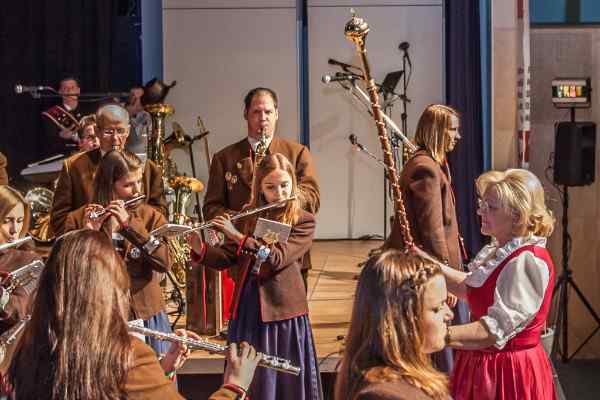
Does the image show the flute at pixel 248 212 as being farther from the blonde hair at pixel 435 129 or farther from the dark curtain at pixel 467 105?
the dark curtain at pixel 467 105

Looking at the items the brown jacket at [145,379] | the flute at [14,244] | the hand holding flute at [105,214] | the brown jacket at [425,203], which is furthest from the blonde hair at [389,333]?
the brown jacket at [425,203]

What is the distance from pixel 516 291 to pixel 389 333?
1068 mm

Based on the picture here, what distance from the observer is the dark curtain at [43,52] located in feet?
31.2

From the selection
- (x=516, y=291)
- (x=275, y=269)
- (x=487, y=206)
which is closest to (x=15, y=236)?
(x=275, y=269)

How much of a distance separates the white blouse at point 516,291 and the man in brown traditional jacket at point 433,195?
137 centimetres

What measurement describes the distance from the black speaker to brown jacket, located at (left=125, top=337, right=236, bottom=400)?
167 inches

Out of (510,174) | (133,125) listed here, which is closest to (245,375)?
(510,174)

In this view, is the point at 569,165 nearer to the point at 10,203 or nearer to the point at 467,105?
the point at 467,105

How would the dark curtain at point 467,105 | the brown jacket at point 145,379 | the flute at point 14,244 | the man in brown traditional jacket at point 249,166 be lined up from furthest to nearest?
1. the dark curtain at point 467,105
2. the man in brown traditional jacket at point 249,166
3. the flute at point 14,244
4. the brown jacket at point 145,379

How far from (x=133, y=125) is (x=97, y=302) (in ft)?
17.2

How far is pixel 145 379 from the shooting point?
2352 mm

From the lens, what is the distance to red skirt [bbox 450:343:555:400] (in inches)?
128

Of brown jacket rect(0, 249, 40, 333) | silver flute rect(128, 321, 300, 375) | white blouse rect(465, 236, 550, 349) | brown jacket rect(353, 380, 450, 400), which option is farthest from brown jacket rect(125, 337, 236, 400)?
white blouse rect(465, 236, 550, 349)

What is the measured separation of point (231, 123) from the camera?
29.8 ft
